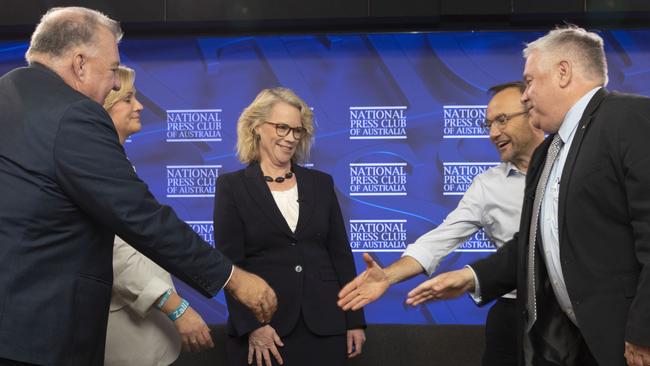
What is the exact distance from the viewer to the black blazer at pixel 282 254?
12.1 feet

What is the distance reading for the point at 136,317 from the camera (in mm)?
3285

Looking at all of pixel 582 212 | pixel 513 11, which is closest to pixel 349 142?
pixel 513 11

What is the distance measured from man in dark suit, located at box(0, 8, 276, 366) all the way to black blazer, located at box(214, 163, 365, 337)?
1.06 m

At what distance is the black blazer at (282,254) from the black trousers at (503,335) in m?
0.61

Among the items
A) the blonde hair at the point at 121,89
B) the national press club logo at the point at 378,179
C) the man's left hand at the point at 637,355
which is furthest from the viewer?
the national press club logo at the point at 378,179

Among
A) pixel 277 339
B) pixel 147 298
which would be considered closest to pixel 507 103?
pixel 277 339

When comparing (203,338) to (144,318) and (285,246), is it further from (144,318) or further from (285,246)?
(285,246)

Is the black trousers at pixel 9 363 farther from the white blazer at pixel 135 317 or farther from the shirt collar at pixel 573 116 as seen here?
the shirt collar at pixel 573 116

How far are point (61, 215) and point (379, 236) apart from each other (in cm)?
382

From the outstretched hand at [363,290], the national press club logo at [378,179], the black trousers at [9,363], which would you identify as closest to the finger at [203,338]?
the outstretched hand at [363,290]

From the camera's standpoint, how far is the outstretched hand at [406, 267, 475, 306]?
10.5 ft

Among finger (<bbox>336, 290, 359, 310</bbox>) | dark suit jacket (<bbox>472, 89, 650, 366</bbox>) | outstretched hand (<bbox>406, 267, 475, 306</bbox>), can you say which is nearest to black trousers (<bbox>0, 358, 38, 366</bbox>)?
finger (<bbox>336, 290, 359, 310</bbox>)

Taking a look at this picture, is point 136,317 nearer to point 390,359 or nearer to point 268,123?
point 268,123

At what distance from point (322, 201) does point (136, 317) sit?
1.06 meters
